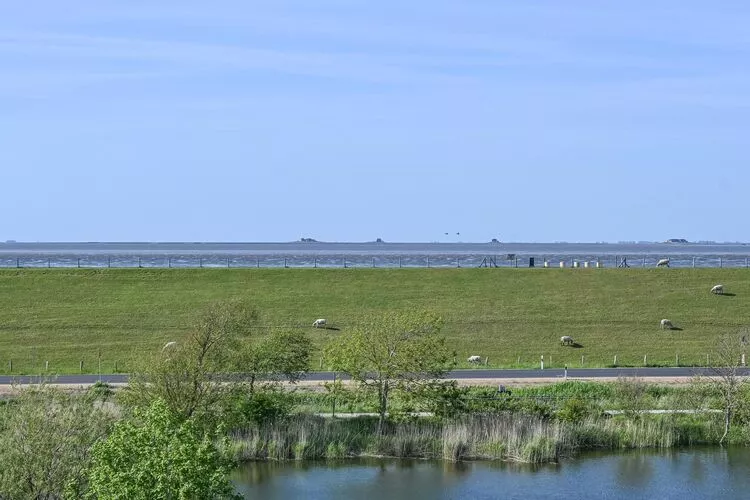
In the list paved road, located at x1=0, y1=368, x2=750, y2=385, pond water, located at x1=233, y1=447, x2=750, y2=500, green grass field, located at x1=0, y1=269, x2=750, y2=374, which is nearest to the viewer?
pond water, located at x1=233, y1=447, x2=750, y2=500

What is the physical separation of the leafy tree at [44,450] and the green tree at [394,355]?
59.6 feet

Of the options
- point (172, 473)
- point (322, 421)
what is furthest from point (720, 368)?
point (172, 473)

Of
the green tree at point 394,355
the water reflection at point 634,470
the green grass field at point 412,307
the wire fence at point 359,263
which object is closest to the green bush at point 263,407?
the green tree at point 394,355

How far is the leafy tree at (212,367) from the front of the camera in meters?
41.2

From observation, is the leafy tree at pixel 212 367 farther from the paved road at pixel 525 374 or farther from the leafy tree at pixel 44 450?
the leafy tree at pixel 44 450

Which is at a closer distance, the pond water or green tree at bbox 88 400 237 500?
green tree at bbox 88 400 237 500

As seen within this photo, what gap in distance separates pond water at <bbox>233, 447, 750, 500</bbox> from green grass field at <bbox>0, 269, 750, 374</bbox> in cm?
1844

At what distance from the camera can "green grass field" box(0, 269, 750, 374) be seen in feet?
219

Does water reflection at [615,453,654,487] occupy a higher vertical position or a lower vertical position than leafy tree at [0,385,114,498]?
lower

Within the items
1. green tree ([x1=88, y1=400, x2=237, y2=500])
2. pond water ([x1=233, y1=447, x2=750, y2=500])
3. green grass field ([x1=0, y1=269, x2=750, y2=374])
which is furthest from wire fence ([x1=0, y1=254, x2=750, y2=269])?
green tree ([x1=88, y1=400, x2=237, y2=500])

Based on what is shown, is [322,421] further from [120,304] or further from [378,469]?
[120,304]

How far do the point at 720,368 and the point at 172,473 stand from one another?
103ft

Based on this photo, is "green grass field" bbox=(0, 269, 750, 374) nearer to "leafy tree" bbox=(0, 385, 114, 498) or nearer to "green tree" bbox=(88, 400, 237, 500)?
"leafy tree" bbox=(0, 385, 114, 498)

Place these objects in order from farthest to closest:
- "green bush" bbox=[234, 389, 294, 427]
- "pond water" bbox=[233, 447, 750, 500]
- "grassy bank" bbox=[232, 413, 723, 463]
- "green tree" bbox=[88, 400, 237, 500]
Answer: "green bush" bbox=[234, 389, 294, 427] → "grassy bank" bbox=[232, 413, 723, 463] → "pond water" bbox=[233, 447, 750, 500] → "green tree" bbox=[88, 400, 237, 500]
